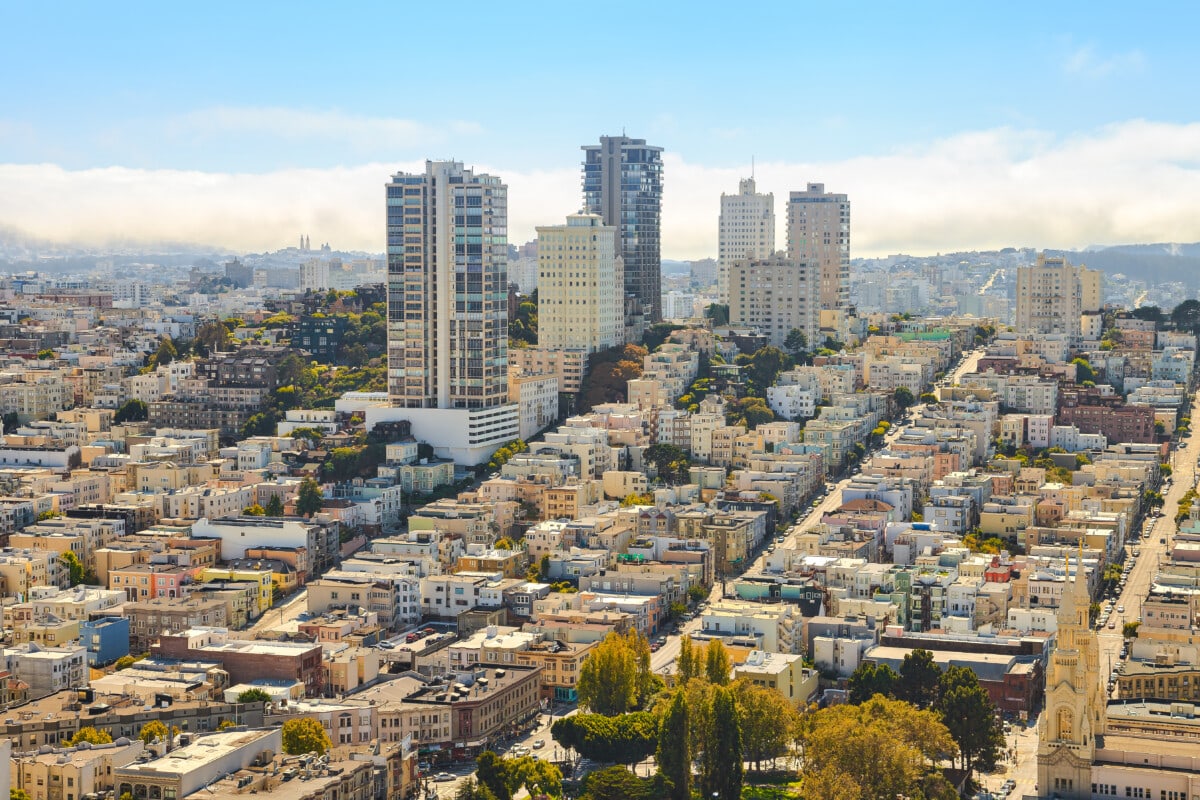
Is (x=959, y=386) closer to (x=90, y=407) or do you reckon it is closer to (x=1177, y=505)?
(x=1177, y=505)

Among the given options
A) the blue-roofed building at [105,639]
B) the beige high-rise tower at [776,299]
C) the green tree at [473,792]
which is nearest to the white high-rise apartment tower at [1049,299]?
the beige high-rise tower at [776,299]

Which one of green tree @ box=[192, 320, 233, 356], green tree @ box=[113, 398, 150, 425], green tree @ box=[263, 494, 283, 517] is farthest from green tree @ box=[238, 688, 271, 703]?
green tree @ box=[192, 320, 233, 356]

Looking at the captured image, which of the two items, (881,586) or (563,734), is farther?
(881,586)

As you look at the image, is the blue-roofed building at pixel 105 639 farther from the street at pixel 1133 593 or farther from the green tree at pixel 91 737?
the street at pixel 1133 593

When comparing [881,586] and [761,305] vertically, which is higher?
[761,305]

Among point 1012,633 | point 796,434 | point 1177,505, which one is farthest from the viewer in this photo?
point 796,434

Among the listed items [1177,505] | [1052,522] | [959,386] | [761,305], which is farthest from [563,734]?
[761,305]
